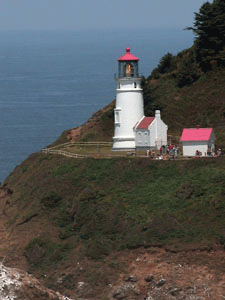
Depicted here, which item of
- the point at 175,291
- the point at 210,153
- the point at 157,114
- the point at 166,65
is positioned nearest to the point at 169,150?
the point at 210,153

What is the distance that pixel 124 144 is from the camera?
70.0m

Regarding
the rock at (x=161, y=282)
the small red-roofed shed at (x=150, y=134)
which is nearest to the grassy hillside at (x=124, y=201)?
the small red-roofed shed at (x=150, y=134)

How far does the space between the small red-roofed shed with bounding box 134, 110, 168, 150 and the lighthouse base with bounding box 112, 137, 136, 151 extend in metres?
0.57

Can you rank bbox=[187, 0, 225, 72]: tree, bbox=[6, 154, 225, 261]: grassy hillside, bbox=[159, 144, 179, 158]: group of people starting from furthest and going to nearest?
bbox=[187, 0, 225, 72]: tree → bbox=[159, 144, 179, 158]: group of people → bbox=[6, 154, 225, 261]: grassy hillside

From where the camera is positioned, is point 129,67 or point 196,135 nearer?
point 196,135

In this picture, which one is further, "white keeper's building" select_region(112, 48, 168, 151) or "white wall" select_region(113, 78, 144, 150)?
"white wall" select_region(113, 78, 144, 150)

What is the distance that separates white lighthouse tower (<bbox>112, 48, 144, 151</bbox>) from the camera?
230 ft

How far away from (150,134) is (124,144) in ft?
6.18

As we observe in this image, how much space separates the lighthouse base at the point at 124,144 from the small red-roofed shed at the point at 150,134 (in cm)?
57

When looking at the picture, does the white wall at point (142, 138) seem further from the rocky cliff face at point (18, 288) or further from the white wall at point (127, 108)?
the rocky cliff face at point (18, 288)

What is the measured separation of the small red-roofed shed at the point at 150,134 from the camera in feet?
227

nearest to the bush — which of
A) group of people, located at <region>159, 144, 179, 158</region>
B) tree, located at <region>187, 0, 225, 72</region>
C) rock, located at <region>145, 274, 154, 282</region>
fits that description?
group of people, located at <region>159, 144, 179, 158</region>

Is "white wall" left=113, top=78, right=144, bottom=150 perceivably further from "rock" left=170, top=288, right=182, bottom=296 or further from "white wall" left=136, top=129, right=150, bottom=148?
"rock" left=170, top=288, right=182, bottom=296

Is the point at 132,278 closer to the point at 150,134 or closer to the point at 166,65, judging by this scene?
the point at 150,134
